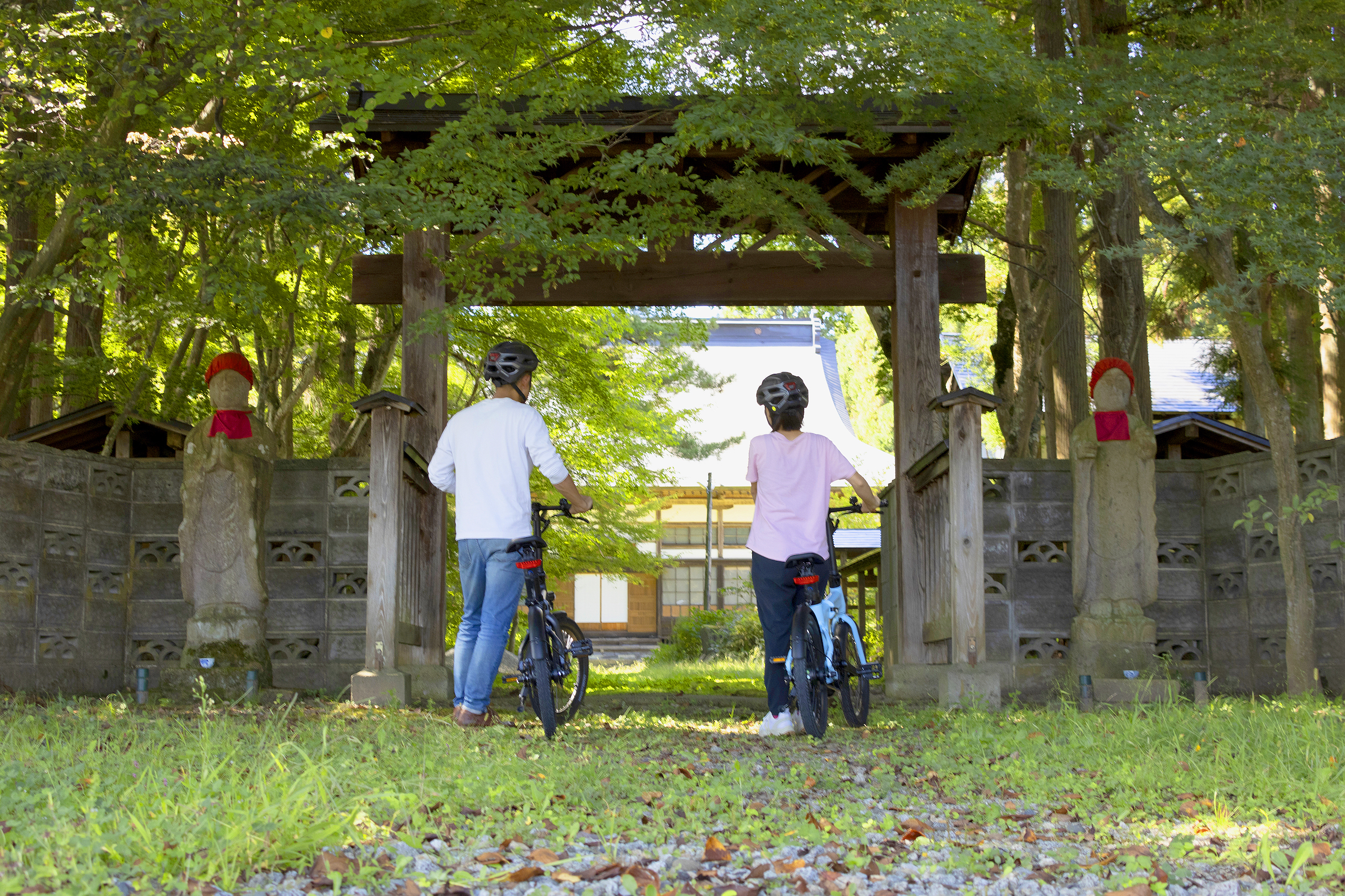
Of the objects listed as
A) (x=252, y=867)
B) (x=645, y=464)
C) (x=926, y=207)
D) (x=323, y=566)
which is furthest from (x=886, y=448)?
(x=252, y=867)

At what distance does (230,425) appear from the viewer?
7574 millimetres

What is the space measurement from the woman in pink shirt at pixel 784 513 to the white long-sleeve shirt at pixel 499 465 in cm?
102

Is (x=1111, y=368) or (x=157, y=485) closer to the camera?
(x=1111, y=368)

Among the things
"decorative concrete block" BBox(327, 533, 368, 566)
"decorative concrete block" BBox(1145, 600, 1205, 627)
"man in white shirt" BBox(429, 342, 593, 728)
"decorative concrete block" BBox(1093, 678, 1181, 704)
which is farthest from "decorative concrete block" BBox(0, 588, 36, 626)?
"decorative concrete block" BBox(1145, 600, 1205, 627)

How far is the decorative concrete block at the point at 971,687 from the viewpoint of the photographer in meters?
6.40

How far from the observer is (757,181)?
7.40 metres

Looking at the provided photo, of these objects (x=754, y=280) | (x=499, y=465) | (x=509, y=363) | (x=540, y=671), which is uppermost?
(x=754, y=280)

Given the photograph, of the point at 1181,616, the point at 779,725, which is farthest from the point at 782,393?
the point at 1181,616

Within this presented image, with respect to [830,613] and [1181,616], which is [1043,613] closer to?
[1181,616]

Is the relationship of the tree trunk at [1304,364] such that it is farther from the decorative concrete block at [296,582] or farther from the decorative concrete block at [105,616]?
the decorative concrete block at [105,616]

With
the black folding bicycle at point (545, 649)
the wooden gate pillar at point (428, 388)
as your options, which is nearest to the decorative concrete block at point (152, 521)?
the wooden gate pillar at point (428, 388)

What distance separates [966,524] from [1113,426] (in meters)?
1.51

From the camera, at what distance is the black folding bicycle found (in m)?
5.08

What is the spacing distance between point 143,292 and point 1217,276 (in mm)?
7913
